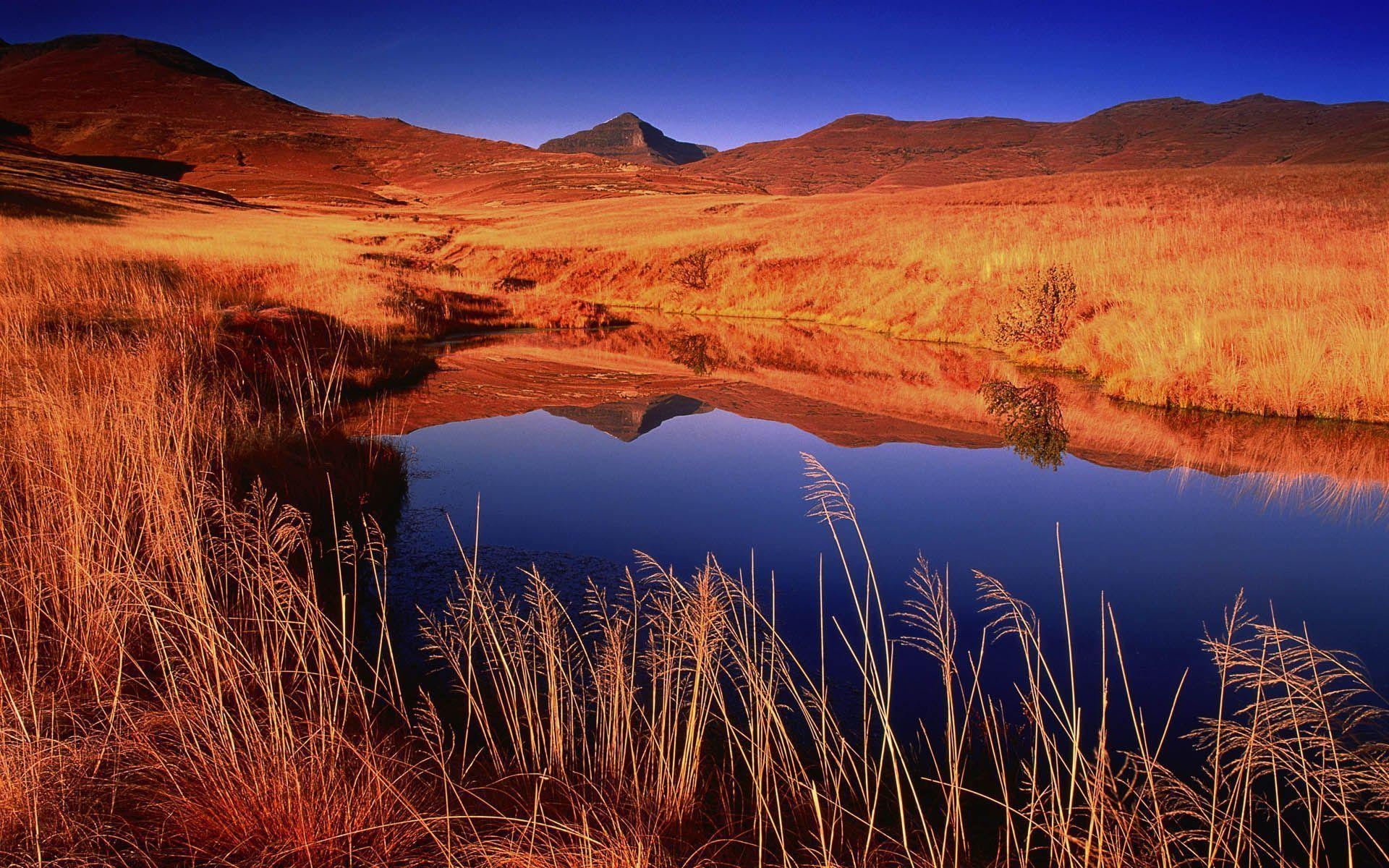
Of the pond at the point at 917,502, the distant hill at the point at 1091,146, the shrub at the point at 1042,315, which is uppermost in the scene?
the distant hill at the point at 1091,146

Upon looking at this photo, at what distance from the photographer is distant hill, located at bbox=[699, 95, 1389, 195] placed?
402 feet

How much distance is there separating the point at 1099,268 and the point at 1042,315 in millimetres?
2679

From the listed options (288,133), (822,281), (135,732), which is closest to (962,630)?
(135,732)

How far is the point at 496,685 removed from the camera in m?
3.46

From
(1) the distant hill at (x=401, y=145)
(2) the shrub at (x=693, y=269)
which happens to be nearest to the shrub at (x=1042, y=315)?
(2) the shrub at (x=693, y=269)

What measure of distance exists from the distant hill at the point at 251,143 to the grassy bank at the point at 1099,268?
4143 cm

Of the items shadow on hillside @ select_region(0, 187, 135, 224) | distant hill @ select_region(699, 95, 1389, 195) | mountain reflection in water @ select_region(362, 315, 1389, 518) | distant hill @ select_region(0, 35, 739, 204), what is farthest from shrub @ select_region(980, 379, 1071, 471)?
distant hill @ select_region(699, 95, 1389, 195)

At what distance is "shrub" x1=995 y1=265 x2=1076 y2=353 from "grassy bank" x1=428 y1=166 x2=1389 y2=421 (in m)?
0.21

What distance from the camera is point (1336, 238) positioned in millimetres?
17672

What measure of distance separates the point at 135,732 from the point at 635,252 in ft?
88.2

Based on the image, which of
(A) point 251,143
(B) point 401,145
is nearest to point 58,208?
(A) point 251,143

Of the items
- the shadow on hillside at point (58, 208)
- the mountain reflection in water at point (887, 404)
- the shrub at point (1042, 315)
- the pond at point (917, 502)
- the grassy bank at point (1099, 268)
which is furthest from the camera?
the shadow on hillside at point (58, 208)

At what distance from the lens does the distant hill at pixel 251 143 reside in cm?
7638

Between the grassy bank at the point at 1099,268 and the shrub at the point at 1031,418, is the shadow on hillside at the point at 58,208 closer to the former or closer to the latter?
the grassy bank at the point at 1099,268
